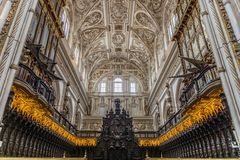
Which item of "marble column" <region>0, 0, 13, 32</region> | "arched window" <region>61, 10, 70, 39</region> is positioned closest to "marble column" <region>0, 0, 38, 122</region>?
"marble column" <region>0, 0, 13, 32</region>

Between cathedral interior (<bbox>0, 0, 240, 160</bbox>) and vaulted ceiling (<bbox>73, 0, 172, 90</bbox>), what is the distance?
12cm

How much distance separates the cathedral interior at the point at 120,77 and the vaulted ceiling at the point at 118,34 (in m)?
0.12

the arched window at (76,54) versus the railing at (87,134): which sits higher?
the arched window at (76,54)

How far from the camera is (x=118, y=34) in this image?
24078mm

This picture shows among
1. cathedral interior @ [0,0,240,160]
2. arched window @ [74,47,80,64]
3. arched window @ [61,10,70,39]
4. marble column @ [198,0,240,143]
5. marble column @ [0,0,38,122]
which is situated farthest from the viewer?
arched window @ [74,47,80,64]

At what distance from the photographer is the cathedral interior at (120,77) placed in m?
6.70

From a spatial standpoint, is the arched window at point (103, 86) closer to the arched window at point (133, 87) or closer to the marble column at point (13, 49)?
the arched window at point (133, 87)

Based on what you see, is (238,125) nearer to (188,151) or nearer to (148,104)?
(188,151)

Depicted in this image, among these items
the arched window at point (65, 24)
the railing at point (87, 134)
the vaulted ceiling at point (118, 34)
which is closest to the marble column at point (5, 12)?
the arched window at point (65, 24)

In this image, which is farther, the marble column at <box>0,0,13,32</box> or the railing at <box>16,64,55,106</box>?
the railing at <box>16,64,55,106</box>

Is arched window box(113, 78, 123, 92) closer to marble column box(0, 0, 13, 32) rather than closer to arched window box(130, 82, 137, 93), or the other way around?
arched window box(130, 82, 137, 93)

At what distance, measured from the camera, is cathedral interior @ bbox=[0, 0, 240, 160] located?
22.0ft

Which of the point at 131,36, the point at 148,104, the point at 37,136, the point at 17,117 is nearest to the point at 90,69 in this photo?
the point at 131,36

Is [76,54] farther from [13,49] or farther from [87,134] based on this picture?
[13,49]
